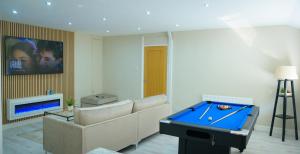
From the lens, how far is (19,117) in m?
5.13

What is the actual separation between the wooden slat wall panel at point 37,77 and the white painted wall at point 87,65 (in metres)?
0.24

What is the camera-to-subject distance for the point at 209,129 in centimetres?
253

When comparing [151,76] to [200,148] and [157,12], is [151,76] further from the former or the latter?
[200,148]

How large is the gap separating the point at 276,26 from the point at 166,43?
2.88 meters

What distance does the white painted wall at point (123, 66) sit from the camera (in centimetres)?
704

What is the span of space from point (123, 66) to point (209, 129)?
17.0 ft

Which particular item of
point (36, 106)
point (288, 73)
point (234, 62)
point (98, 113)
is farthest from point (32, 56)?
point (288, 73)

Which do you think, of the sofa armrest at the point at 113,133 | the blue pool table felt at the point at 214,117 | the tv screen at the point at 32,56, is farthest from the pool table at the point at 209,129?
the tv screen at the point at 32,56

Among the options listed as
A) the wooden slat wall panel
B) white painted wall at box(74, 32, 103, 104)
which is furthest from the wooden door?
the wooden slat wall panel

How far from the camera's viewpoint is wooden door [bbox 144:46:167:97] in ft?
21.7

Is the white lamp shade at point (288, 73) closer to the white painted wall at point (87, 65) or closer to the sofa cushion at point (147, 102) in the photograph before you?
the sofa cushion at point (147, 102)

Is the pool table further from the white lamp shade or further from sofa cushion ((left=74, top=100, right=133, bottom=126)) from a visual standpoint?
the white lamp shade

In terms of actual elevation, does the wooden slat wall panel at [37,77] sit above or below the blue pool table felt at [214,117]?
above

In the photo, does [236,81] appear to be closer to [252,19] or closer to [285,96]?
[285,96]
